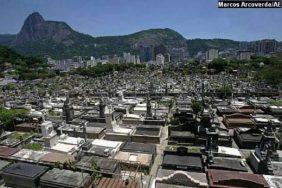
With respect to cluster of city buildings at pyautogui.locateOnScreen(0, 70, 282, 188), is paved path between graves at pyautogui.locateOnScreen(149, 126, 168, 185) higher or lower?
lower

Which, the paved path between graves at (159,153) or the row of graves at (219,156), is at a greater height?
the row of graves at (219,156)

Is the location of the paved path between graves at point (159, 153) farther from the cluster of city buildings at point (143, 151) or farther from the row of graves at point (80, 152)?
the row of graves at point (80, 152)

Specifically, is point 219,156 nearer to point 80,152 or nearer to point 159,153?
point 159,153

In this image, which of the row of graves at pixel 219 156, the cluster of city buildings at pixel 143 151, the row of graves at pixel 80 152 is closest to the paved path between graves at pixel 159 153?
the cluster of city buildings at pixel 143 151

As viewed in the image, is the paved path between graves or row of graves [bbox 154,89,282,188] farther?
the paved path between graves

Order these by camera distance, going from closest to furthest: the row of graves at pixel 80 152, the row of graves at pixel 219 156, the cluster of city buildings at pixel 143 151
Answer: the row of graves at pixel 219 156
the cluster of city buildings at pixel 143 151
the row of graves at pixel 80 152

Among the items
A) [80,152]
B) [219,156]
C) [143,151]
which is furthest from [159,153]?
[80,152]

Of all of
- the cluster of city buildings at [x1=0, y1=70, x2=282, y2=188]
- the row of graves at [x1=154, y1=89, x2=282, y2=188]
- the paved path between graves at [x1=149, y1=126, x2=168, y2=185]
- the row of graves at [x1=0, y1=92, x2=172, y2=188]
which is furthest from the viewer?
the paved path between graves at [x1=149, y1=126, x2=168, y2=185]

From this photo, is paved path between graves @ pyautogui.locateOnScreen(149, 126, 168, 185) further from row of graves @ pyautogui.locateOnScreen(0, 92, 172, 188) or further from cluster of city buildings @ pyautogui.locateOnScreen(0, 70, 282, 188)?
row of graves @ pyautogui.locateOnScreen(0, 92, 172, 188)

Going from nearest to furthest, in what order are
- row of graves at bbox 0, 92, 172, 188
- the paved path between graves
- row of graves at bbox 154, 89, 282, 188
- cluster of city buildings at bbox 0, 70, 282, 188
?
row of graves at bbox 154, 89, 282, 188, cluster of city buildings at bbox 0, 70, 282, 188, row of graves at bbox 0, 92, 172, 188, the paved path between graves

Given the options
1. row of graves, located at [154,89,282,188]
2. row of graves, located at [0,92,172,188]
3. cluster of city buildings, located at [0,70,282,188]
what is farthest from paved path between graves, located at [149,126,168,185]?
row of graves, located at [154,89,282,188]
